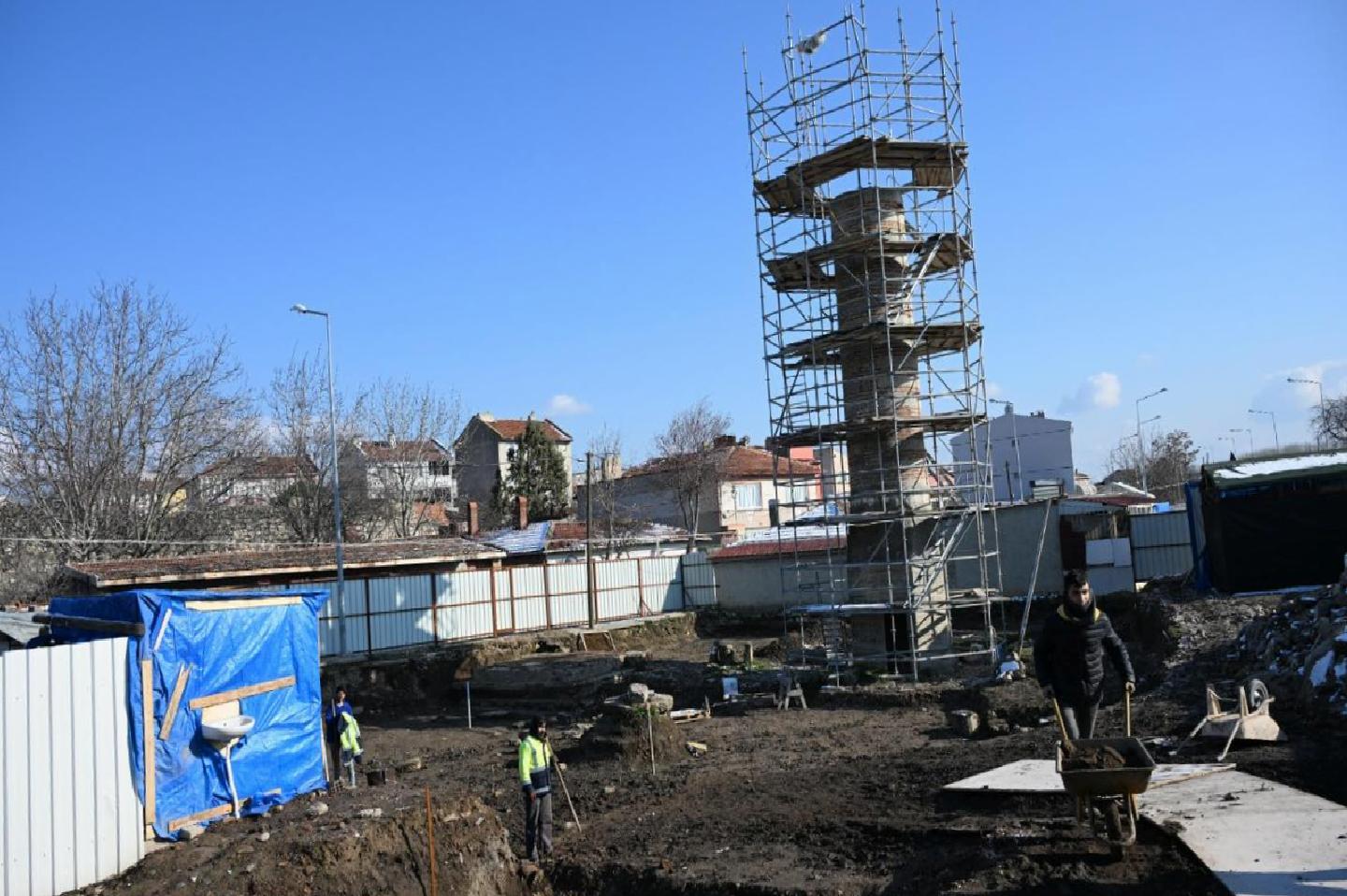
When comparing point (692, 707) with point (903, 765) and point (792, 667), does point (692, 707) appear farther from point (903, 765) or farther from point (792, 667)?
point (903, 765)

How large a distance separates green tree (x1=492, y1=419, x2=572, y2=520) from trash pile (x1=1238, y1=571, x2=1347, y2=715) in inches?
1777

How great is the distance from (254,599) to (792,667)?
557 inches

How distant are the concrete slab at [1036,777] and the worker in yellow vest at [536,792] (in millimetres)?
4268

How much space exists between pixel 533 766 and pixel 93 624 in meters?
4.73

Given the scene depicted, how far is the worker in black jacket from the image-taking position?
27.4 feet

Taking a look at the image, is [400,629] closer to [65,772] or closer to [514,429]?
[65,772]

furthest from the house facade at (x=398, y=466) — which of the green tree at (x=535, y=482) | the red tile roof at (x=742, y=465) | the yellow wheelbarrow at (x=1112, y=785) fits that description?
the yellow wheelbarrow at (x=1112, y=785)

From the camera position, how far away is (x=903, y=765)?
1298 cm

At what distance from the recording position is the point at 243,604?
11.7 m

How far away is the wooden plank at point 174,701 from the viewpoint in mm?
10359

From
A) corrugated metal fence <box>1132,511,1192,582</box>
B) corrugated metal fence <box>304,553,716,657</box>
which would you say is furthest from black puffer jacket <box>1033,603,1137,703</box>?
corrugated metal fence <box>1132,511,1192,582</box>

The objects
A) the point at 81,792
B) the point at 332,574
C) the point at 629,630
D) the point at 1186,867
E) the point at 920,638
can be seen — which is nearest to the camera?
the point at 1186,867

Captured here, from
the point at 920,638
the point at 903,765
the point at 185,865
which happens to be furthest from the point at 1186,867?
the point at 920,638

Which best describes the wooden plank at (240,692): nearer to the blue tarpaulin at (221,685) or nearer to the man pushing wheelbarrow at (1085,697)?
the blue tarpaulin at (221,685)
